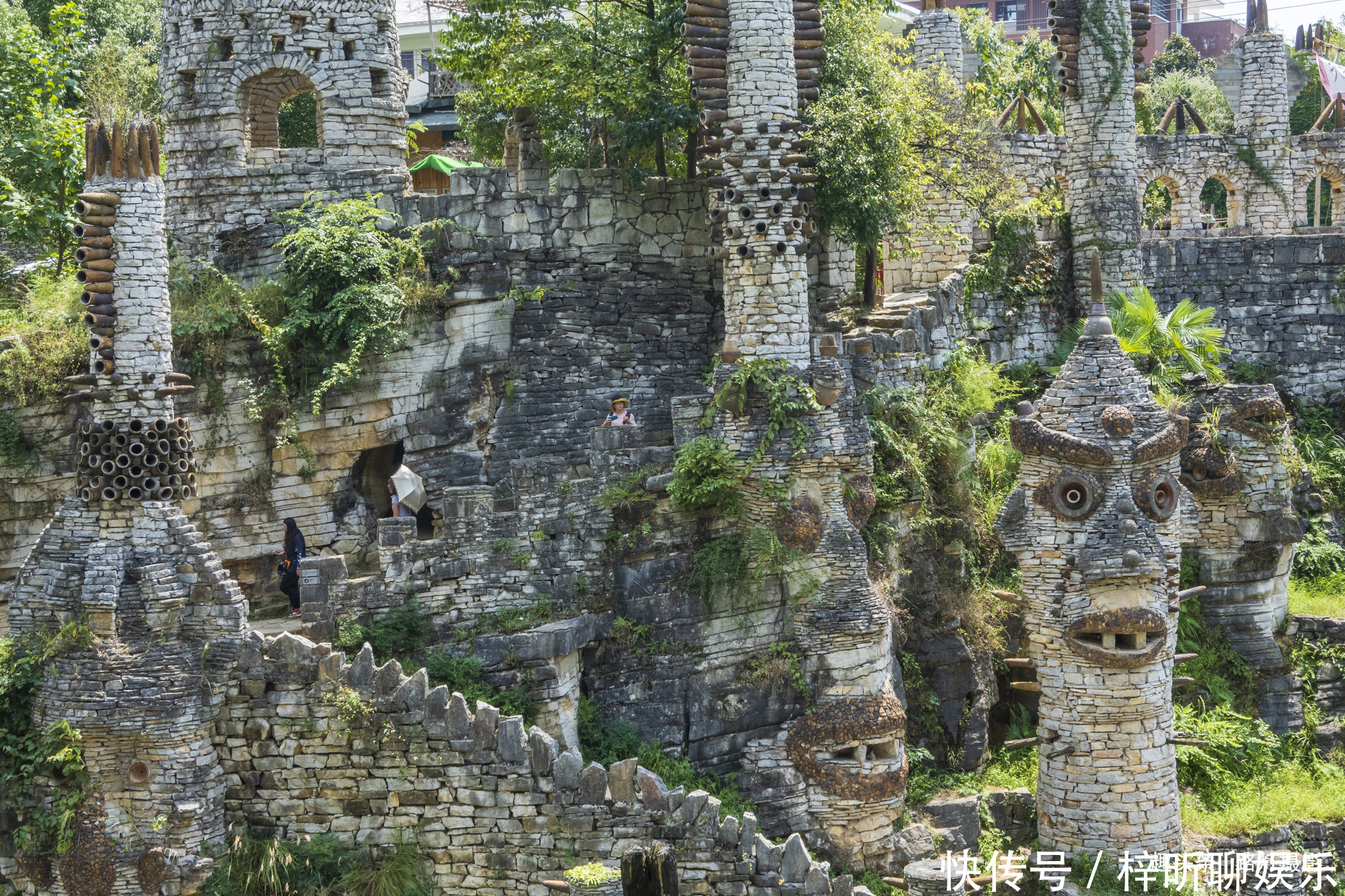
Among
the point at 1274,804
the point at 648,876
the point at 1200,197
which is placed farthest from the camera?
the point at 1200,197

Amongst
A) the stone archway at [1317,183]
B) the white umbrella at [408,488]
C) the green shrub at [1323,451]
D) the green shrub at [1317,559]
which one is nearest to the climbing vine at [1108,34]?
the green shrub at [1323,451]

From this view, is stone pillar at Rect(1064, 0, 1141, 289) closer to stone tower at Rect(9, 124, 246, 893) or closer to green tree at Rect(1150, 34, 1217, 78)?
stone tower at Rect(9, 124, 246, 893)

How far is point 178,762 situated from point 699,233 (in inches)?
393

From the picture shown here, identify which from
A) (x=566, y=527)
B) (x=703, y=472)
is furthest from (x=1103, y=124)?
(x=566, y=527)

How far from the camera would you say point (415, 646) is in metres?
17.8

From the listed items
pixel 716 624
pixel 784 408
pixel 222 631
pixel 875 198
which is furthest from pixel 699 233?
pixel 222 631

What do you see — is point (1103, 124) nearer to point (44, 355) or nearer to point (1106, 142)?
point (1106, 142)

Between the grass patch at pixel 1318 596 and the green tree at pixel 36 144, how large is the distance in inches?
732

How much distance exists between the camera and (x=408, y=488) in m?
19.3

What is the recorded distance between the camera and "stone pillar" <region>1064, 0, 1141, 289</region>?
89.0ft

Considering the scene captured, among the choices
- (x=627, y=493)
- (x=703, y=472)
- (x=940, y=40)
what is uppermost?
(x=940, y=40)

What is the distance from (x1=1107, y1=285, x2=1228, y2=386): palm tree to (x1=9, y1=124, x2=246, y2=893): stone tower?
1396 cm

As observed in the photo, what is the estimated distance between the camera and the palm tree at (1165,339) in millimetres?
24656

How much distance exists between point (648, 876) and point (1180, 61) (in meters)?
44.4
